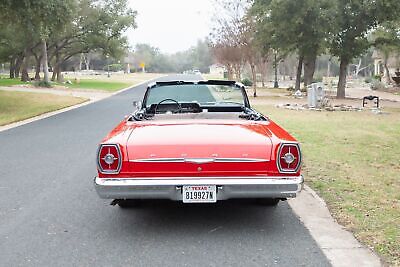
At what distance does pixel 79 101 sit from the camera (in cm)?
2745

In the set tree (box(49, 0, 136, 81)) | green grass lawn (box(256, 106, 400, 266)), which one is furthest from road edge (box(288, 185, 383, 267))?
tree (box(49, 0, 136, 81))

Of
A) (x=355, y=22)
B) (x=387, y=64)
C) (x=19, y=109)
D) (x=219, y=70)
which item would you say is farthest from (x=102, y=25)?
(x=219, y=70)

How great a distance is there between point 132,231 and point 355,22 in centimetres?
2655

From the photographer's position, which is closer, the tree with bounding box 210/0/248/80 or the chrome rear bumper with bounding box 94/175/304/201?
the chrome rear bumper with bounding box 94/175/304/201

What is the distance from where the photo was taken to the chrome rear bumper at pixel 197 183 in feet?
15.0

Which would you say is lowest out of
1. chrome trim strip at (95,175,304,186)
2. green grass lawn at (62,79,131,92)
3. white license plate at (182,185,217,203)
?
green grass lawn at (62,79,131,92)

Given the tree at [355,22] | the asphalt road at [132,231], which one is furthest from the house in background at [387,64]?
the asphalt road at [132,231]

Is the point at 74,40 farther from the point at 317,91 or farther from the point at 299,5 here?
the point at 317,91

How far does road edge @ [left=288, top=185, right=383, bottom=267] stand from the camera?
408 cm

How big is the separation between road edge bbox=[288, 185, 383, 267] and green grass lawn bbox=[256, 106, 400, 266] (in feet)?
0.30

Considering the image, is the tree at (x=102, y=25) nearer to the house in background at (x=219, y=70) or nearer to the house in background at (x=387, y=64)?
the house in background at (x=219, y=70)

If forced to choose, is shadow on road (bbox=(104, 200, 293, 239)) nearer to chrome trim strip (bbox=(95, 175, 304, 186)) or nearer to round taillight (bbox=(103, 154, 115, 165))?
chrome trim strip (bbox=(95, 175, 304, 186))

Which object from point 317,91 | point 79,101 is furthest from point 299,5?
point 79,101

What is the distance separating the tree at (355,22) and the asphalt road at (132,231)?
2333 cm
